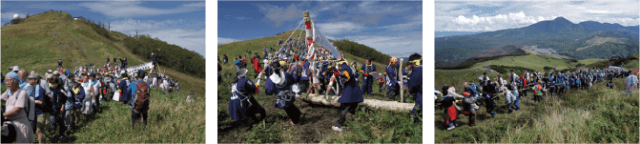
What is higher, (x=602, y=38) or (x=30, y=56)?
(x=602, y=38)

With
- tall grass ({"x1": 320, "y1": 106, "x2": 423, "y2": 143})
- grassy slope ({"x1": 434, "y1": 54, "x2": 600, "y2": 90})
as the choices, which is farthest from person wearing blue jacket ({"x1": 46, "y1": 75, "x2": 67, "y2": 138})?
grassy slope ({"x1": 434, "y1": 54, "x2": 600, "y2": 90})

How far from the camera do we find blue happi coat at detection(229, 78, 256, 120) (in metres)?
4.34

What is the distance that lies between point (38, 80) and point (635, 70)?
12.9 meters

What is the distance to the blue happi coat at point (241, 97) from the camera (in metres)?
4.34

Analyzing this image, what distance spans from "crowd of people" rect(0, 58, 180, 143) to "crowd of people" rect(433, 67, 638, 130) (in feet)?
20.4

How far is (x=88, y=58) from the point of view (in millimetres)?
4809

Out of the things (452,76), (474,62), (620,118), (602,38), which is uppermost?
(602,38)

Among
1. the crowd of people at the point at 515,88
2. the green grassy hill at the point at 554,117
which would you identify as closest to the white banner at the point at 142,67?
the green grassy hill at the point at 554,117

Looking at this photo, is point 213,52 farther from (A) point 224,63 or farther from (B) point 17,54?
(A) point 224,63

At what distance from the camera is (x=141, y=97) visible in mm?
4254

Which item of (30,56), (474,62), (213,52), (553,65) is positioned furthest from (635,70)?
(30,56)

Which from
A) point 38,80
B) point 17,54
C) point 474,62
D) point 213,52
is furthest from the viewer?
point 474,62

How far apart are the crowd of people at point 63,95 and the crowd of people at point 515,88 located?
6.21 metres

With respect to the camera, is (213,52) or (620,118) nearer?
(213,52)
